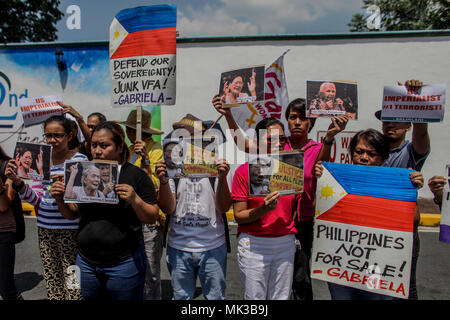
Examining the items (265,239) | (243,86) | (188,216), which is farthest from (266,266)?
(243,86)

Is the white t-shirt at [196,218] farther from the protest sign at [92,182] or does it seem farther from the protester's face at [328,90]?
the protester's face at [328,90]

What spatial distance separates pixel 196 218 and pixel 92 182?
798mm

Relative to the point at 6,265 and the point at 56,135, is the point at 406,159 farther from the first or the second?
the point at 6,265

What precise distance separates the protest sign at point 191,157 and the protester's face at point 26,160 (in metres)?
1.09

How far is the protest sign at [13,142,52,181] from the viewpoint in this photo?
253 cm

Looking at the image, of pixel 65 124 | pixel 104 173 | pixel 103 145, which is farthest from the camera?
pixel 65 124

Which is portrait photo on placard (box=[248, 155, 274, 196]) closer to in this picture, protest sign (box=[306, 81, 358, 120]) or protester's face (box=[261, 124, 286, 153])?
protester's face (box=[261, 124, 286, 153])

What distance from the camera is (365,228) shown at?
86.7 inches

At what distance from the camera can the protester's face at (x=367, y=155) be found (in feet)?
7.57

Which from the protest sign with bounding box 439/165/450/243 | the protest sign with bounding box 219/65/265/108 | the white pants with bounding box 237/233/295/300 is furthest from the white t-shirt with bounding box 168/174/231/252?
the protest sign with bounding box 439/165/450/243

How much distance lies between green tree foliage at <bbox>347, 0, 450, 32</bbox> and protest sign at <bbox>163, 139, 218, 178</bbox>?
27.8 feet

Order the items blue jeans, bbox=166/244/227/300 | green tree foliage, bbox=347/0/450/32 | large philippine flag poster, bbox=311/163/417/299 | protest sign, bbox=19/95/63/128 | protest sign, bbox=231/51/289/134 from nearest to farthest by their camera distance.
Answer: large philippine flag poster, bbox=311/163/417/299
blue jeans, bbox=166/244/227/300
protest sign, bbox=231/51/289/134
protest sign, bbox=19/95/63/128
green tree foliage, bbox=347/0/450/32

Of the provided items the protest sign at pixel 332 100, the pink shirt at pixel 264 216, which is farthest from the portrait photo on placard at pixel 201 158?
the protest sign at pixel 332 100

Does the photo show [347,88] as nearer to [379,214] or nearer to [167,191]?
[379,214]
